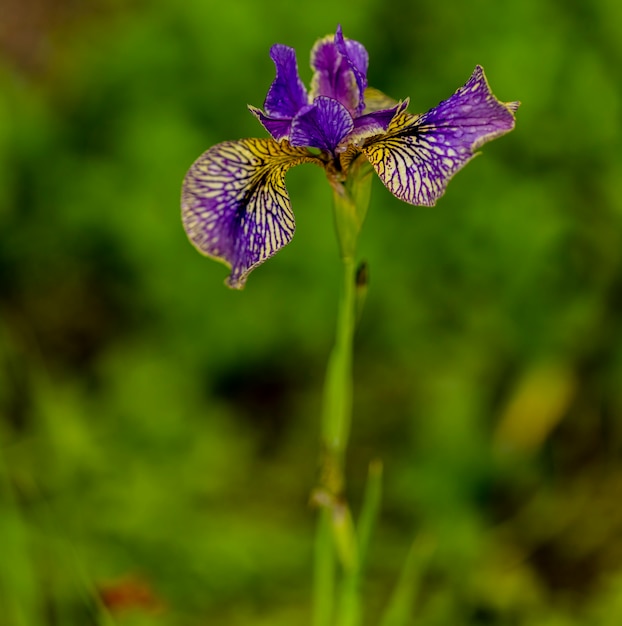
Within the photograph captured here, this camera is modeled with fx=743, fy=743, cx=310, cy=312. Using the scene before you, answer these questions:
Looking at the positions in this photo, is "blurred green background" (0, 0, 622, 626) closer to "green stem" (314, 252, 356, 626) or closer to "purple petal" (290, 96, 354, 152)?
"green stem" (314, 252, 356, 626)

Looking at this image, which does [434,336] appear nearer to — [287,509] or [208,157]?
[287,509]

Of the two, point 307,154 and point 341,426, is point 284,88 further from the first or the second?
point 341,426

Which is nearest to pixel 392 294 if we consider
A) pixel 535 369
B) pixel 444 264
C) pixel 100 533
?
pixel 444 264

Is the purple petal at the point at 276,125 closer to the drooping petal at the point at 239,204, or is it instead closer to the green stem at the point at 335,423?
the drooping petal at the point at 239,204

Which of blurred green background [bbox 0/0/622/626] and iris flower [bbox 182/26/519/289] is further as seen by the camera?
blurred green background [bbox 0/0/622/626]

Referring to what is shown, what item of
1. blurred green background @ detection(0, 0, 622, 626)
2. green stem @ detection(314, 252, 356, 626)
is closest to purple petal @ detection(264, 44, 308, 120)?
green stem @ detection(314, 252, 356, 626)

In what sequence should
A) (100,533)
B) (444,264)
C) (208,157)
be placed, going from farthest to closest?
1. (444,264)
2. (100,533)
3. (208,157)

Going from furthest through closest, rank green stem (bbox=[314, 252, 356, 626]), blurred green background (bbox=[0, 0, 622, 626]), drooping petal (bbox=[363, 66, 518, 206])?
blurred green background (bbox=[0, 0, 622, 626]) < green stem (bbox=[314, 252, 356, 626]) < drooping petal (bbox=[363, 66, 518, 206])

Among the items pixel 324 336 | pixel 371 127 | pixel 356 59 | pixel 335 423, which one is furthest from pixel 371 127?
pixel 324 336
